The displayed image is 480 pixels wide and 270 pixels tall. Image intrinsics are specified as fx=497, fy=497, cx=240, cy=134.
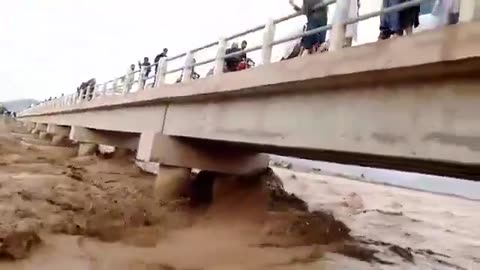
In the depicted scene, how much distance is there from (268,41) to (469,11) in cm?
334

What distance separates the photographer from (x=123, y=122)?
47.0 ft

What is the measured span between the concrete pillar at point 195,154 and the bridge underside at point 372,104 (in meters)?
1.88

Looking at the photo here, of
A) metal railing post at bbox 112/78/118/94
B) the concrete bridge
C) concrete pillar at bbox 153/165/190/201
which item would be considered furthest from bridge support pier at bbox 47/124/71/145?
the concrete bridge

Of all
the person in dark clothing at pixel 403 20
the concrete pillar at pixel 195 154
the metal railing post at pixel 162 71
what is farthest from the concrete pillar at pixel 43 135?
the person in dark clothing at pixel 403 20

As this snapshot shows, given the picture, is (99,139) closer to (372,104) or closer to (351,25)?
(351,25)

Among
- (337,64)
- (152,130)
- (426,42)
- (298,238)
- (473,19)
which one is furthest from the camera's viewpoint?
(152,130)

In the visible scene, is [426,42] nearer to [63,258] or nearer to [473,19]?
[473,19]

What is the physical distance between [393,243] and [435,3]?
6.93 m

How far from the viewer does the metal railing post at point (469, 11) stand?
3.93m

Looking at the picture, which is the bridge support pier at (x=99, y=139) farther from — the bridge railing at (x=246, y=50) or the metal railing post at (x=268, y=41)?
the metal railing post at (x=268, y=41)

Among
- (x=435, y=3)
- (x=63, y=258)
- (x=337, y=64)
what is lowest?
(x=63, y=258)

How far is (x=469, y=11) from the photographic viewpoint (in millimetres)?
3982

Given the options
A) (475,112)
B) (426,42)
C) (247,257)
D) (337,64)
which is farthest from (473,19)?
(247,257)

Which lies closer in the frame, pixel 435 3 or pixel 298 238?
pixel 435 3
